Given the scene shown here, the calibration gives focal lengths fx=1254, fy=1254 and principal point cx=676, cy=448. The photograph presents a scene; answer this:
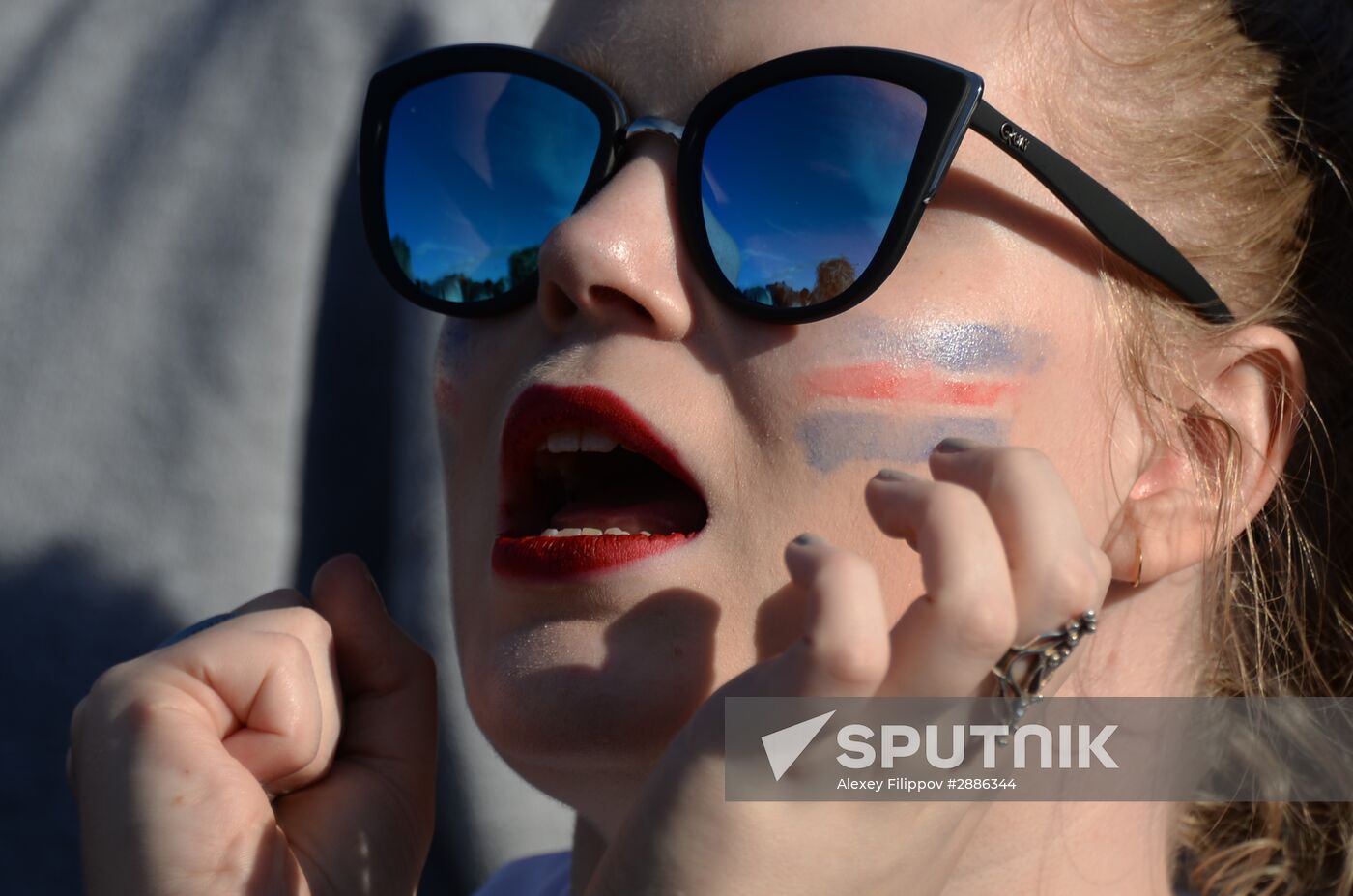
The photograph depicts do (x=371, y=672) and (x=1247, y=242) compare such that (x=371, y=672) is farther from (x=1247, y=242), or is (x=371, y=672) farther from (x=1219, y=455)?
(x=1247, y=242)

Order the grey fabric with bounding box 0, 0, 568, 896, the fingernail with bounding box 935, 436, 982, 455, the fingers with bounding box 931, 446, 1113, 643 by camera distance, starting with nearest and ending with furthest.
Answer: the fingers with bounding box 931, 446, 1113, 643
the fingernail with bounding box 935, 436, 982, 455
the grey fabric with bounding box 0, 0, 568, 896

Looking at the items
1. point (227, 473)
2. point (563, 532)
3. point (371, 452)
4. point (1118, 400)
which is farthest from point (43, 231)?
point (1118, 400)

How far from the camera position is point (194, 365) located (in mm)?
2416

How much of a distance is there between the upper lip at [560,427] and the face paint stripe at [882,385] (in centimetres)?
17

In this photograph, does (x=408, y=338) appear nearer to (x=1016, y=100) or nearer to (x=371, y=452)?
(x=371, y=452)

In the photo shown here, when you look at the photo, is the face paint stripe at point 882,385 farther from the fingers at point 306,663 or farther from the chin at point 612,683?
the fingers at point 306,663

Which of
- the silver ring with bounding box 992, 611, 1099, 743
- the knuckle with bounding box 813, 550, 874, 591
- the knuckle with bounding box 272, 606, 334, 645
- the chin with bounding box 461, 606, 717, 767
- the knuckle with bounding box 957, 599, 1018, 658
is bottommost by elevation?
the knuckle with bounding box 272, 606, 334, 645

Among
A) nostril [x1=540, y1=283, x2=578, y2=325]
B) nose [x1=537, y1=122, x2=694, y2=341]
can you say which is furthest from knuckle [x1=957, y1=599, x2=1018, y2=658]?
nostril [x1=540, y1=283, x2=578, y2=325]

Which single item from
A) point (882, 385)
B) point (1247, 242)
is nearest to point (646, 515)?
point (882, 385)

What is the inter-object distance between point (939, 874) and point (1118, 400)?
22.6 inches

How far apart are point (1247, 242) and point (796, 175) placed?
61 centimetres

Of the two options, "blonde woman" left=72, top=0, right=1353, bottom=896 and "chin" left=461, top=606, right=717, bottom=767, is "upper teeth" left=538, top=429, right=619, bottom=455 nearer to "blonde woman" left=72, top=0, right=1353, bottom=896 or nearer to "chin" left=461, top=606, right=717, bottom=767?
"blonde woman" left=72, top=0, right=1353, bottom=896

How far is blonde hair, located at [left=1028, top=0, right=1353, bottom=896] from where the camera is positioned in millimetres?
1455

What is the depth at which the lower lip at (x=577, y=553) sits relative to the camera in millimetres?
1329
